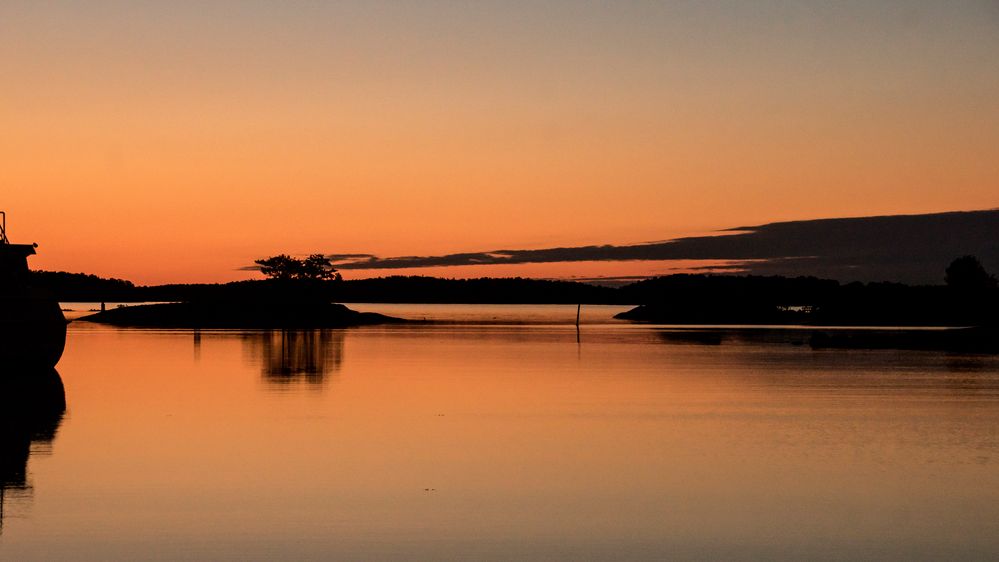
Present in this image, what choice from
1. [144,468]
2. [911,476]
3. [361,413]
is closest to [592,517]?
[911,476]

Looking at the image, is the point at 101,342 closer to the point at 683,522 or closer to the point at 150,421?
the point at 150,421

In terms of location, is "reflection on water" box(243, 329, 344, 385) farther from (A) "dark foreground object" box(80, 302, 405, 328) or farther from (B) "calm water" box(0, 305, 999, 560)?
(A) "dark foreground object" box(80, 302, 405, 328)

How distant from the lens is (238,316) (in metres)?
165

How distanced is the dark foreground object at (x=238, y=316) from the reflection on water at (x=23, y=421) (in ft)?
353

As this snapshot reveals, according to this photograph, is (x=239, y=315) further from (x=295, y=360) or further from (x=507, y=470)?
(x=507, y=470)

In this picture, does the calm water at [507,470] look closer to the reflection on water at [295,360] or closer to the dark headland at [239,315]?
the reflection on water at [295,360]

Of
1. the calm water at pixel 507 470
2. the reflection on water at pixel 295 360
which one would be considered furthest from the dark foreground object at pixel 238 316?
the calm water at pixel 507 470

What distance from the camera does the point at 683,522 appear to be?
17484mm

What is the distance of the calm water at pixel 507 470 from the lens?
52.4 ft

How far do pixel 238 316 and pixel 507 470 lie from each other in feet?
485

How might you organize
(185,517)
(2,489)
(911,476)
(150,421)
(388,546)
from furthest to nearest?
1. (150,421)
2. (911,476)
3. (2,489)
4. (185,517)
5. (388,546)

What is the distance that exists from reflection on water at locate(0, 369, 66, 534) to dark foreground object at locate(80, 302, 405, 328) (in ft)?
353

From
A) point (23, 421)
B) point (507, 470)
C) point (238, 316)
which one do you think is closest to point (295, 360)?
point (23, 421)

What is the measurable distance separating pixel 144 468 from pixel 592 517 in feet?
32.6
